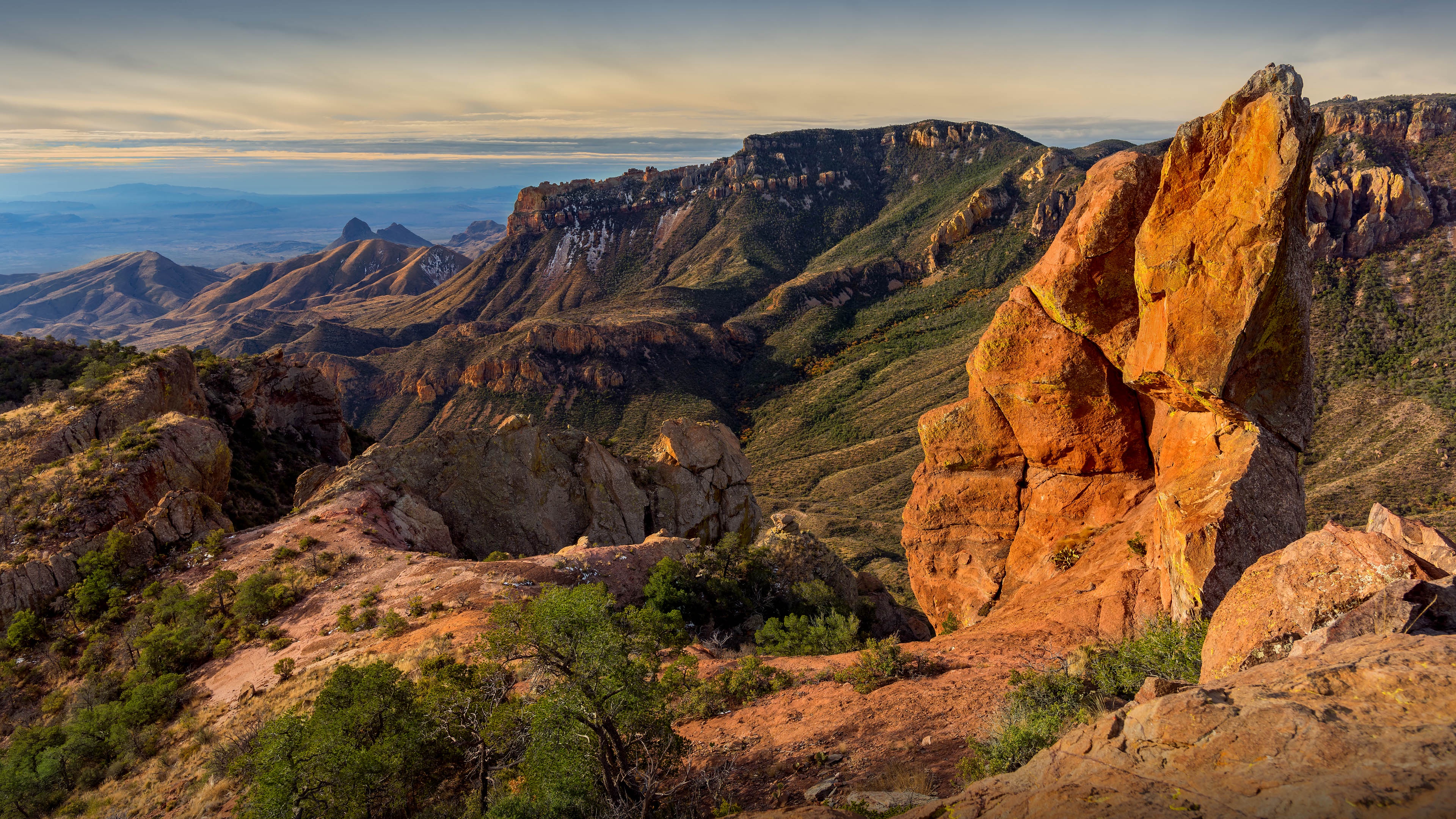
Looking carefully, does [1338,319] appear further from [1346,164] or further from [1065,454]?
[1065,454]

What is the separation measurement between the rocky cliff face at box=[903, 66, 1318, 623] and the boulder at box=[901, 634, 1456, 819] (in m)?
7.84

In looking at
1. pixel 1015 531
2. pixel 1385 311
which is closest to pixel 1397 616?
pixel 1015 531

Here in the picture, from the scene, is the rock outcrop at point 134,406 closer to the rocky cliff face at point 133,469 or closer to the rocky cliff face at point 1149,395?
the rocky cliff face at point 133,469

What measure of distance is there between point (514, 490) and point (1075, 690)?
1263 inches

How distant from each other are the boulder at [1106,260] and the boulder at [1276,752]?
47.6 ft

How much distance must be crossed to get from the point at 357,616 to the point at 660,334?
12034 centimetres

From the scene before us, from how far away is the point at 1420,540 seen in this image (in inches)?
494

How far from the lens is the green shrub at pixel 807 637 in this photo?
23.2 meters

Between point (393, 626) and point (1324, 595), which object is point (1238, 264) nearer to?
point (1324, 595)

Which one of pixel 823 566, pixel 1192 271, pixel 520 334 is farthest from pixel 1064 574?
pixel 520 334

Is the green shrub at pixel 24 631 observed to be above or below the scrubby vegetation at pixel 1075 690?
below

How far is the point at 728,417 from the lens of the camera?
128m

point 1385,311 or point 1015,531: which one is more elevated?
point 1385,311

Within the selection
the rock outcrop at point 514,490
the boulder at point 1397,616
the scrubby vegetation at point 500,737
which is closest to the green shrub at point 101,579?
the rock outcrop at point 514,490
